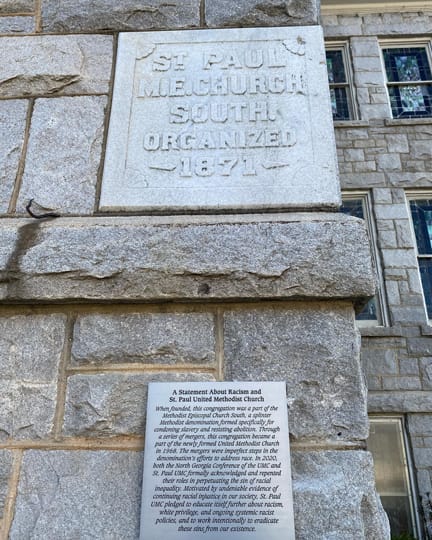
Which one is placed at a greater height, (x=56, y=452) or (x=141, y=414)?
(x=141, y=414)

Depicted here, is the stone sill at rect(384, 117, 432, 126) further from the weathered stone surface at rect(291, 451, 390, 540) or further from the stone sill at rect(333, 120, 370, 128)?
the weathered stone surface at rect(291, 451, 390, 540)

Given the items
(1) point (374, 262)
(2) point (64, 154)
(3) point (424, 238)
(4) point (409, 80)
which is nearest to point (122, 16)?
(2) point (64, 154)

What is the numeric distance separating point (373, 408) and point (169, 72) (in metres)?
4.81

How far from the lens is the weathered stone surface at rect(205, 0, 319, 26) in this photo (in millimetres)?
2762

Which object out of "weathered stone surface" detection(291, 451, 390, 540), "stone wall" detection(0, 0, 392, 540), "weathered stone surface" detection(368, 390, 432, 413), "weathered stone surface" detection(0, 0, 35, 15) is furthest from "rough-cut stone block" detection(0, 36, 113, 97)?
"weathered stone surface" detection(368, 390, 432, 413)

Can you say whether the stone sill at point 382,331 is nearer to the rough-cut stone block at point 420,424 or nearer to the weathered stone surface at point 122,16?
the rough-cut stone block at point 420,424

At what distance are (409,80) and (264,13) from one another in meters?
6.32

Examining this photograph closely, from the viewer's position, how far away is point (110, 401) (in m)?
1.94

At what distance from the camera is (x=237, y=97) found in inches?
101

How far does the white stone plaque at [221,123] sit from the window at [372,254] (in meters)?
3.96

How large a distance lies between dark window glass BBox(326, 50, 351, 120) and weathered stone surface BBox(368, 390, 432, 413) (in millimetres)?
4396

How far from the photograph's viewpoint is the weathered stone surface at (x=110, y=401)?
1.91 m

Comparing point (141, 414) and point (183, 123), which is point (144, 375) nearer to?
point (141, 414)

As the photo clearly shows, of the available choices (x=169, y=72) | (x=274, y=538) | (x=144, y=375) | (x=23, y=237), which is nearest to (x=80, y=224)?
(x=23, y=237)
